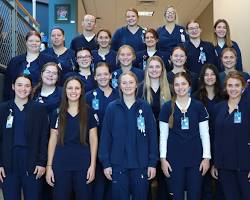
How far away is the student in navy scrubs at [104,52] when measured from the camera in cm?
508

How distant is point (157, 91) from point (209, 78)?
58cm

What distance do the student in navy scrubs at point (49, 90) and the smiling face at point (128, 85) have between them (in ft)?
2.40

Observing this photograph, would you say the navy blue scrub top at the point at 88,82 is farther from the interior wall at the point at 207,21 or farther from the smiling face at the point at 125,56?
the interior wall at the point at 207,21

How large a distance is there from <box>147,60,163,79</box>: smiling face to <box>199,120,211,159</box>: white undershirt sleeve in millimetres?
752

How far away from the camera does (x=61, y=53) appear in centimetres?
507

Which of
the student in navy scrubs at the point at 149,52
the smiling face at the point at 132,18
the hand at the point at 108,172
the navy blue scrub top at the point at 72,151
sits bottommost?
the hand at the point at 108,172

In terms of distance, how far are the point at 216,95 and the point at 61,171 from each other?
6.04ft

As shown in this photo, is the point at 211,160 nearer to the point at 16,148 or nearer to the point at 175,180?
the point at 175,180

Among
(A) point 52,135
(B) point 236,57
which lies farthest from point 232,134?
(A) point 52,135

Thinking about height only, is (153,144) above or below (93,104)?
below

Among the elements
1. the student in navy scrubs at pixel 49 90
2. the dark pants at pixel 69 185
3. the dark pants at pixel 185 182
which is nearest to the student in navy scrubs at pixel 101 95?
the student in navy scrubs at pixel 49 90

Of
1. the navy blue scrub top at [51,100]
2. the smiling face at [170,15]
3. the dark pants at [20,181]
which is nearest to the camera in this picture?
the dark pants at [20,181]

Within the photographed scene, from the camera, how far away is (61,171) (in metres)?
3.63

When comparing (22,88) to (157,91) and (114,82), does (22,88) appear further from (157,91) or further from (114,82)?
(157,91)
